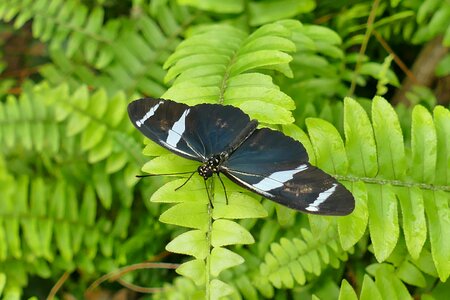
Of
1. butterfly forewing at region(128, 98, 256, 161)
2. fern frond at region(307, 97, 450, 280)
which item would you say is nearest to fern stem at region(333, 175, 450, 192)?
fern frond at region(307, 97, 450, 280)

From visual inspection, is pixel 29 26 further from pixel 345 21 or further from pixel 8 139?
pixel 345 21

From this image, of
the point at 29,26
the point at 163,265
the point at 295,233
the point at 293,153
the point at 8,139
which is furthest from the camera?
the point at 29,26

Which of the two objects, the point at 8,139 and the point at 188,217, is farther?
the point at 8,139

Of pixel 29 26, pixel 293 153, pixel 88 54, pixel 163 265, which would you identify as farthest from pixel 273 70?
pixel 29 26

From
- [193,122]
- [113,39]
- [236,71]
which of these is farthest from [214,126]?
[113,39]

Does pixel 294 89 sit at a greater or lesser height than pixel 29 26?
greater

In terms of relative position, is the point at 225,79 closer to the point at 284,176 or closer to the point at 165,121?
the point at 165,121

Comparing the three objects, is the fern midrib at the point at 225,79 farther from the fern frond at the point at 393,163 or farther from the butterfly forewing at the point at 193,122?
the fern frond at the point at 393,163
